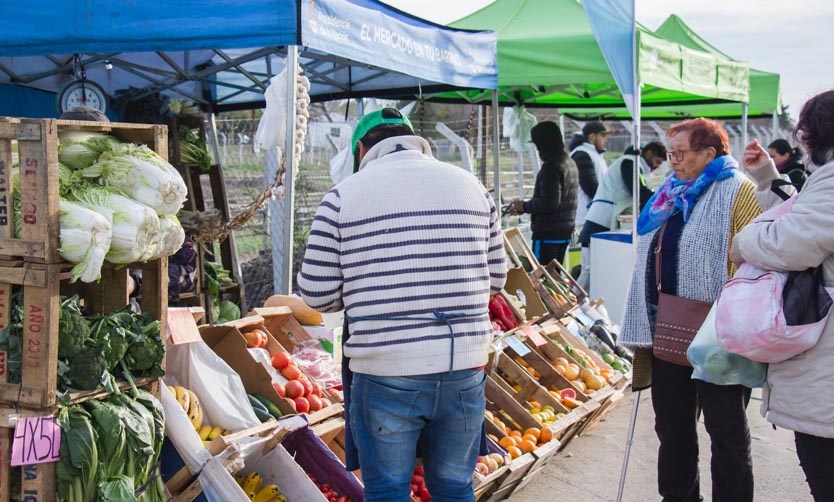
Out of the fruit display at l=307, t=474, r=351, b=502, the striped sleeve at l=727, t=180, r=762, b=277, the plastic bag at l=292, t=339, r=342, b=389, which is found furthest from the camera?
the plastic bag at l=292, t=339, r=342, b=389

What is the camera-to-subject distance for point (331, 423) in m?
3.91

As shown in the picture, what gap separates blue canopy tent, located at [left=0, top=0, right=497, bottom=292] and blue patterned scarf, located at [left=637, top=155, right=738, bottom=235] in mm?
1966

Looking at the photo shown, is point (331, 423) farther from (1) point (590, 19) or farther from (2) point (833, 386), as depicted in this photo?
(1) point (590, 19)

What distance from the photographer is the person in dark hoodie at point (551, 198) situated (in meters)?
7.30

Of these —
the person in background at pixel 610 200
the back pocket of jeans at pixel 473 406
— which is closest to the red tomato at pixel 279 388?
the back pocket of jeans at pixel 473 406

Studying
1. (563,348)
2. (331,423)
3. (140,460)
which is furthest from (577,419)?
(140,460)

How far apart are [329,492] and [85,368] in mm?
1346

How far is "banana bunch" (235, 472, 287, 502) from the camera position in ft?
11.4

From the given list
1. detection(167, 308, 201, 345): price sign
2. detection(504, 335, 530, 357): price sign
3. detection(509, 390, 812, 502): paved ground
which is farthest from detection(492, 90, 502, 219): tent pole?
detection(167, 308, 201, 345): price sign

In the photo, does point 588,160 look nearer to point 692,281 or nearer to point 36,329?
point 692,281

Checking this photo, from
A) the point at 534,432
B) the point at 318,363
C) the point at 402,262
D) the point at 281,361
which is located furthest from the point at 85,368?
the point at 534,432

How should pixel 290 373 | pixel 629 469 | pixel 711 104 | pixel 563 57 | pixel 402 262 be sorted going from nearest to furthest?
1. pixel 402 262
2. pixel 290 373
3. pixel 629 469
4. pixel 563 57
5. pixel 711 104

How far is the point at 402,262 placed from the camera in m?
2.54

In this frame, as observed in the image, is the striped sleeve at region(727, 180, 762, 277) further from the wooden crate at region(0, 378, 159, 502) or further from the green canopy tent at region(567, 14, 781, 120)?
the green canopy tent at region(567, 14, 781, 120)
